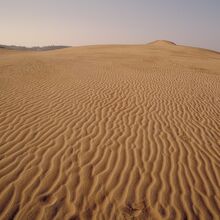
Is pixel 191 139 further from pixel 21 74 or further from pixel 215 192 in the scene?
pixel 21 74

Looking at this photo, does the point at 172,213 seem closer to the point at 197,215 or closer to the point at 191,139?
the point at 197,215

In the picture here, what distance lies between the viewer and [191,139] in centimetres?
544

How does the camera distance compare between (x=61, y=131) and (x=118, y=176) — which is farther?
(x=61, y=131)

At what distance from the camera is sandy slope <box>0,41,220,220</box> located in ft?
10.8

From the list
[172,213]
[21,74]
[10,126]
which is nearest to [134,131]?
[172,213]

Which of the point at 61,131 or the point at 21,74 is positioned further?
the point at 21,74

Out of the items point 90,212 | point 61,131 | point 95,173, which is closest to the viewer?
point 90,212

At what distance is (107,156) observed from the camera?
4.52m

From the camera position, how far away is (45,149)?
461 cm

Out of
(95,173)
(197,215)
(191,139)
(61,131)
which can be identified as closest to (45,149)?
(61,131)

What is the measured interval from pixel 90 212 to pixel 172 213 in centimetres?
117

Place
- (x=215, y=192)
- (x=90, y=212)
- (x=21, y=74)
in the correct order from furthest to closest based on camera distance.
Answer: (x=21, y=74) → (x=215, y=192) → (x=90, y=212)

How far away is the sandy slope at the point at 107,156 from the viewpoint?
3.29 meters

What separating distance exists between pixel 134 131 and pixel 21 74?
809cm
